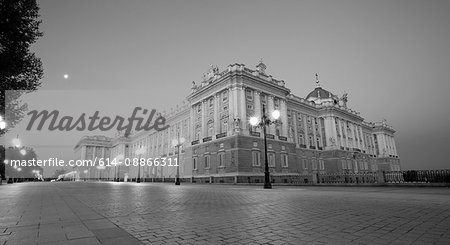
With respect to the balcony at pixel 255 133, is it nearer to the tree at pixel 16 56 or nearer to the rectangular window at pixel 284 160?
the rectangular window at pixel 284 160

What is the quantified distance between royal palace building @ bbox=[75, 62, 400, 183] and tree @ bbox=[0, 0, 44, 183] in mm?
18666

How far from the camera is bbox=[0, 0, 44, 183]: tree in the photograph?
12367 millimetres

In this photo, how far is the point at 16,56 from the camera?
13.1 metres

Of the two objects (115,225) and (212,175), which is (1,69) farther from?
(212,175)

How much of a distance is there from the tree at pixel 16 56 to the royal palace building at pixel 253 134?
18666mm

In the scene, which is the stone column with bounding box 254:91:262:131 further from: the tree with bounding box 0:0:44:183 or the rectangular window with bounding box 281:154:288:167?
the tree with bounding box 0:0:44:183

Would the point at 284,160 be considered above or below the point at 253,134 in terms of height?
below

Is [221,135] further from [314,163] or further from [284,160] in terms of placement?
[314,163]

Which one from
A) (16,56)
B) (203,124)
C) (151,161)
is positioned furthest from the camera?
(151,161)

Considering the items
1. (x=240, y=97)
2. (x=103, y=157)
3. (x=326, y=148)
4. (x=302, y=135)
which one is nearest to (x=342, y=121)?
(x=326, y=148)

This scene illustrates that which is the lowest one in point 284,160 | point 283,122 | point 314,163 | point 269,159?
point 314,163

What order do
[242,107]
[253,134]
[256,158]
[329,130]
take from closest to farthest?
[256,158] < [242,107] < [253,134] < [329,130]

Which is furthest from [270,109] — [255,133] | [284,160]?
[284,160]

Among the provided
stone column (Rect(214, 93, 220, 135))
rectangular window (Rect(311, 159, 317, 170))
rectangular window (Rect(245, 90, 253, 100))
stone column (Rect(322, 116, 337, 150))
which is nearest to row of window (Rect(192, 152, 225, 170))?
stone column (Rect(214, 93, 220, 135))
